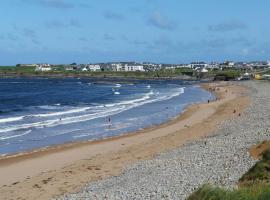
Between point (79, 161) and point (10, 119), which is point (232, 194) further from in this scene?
point (10, 119)

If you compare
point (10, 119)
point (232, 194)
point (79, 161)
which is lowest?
point (10, 119)

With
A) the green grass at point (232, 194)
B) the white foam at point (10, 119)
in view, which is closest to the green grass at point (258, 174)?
the green grass at point (232, 194)

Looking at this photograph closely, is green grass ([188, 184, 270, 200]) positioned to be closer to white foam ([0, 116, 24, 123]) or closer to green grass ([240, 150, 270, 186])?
green grass ([240, 150, 270, 186])

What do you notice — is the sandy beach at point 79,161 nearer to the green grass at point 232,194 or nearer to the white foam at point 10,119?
the green grass at point 232,194

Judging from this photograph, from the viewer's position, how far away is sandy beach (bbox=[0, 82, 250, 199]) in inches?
762

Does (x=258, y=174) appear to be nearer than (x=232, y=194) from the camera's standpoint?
No

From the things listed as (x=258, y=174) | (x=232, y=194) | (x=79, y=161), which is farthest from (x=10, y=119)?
(x=232, y=194)

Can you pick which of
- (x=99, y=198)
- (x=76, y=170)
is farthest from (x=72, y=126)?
(x=99, y=198)

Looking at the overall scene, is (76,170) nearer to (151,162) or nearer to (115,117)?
(151,162)

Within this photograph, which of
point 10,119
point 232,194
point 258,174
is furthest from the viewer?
point 10,119

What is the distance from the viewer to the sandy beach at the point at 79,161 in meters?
19.4

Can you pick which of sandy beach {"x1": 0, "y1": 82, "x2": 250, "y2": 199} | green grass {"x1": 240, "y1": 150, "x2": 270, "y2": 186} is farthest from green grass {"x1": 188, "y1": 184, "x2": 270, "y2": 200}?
sandy beach {"x1": 0, "y1": 82, "x2": 250, "y2": 199}

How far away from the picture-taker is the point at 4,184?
67.5ft

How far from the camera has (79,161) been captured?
81.7ft
